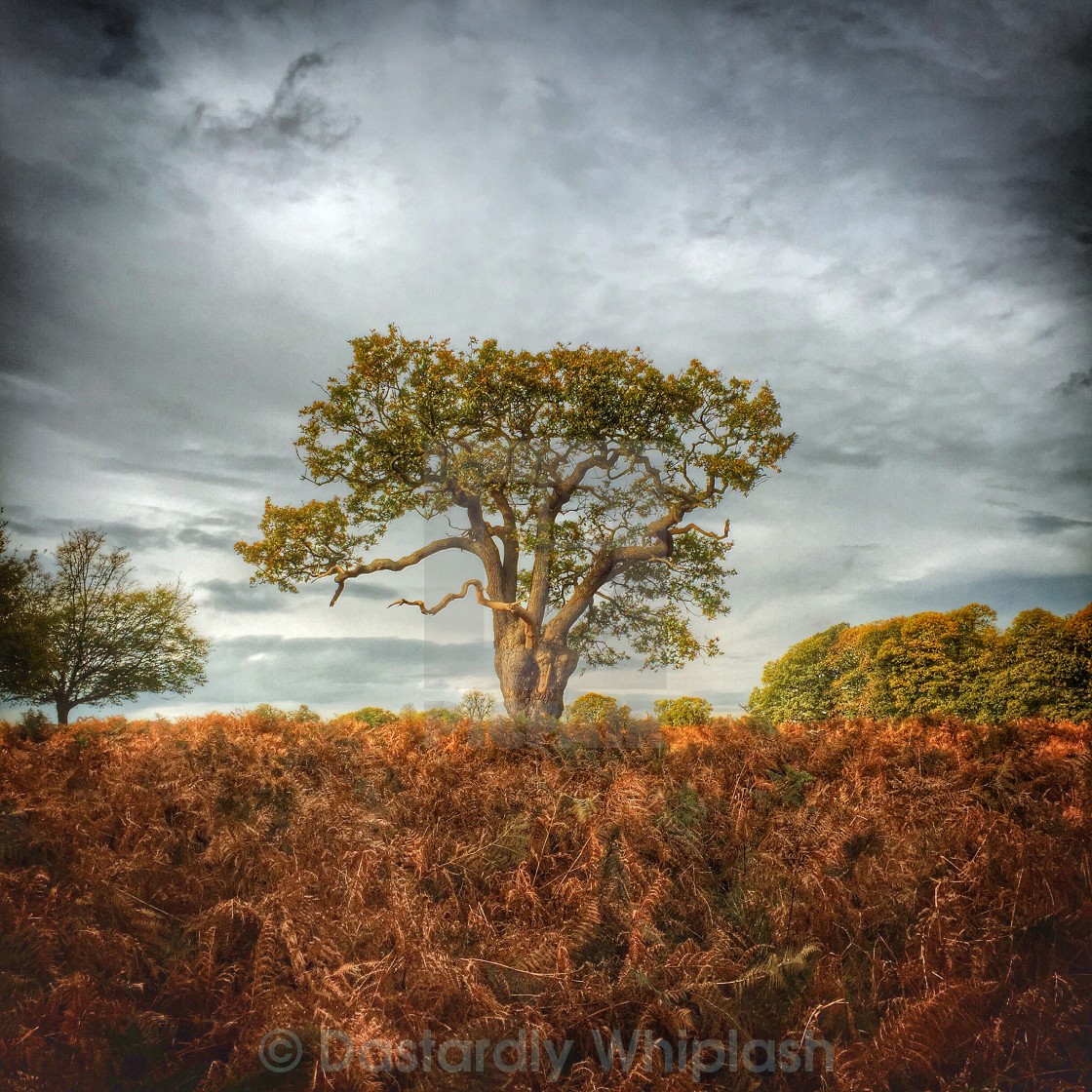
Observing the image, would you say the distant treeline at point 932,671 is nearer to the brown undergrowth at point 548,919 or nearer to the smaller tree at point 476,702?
the smaller tree at point 476,702

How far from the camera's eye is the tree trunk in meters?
13.1

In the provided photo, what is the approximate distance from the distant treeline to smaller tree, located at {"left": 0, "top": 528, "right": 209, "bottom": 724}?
9.62 m

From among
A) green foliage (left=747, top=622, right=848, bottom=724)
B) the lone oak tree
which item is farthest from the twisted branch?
green foliage (left=747, top=622, right=848, bottom=724)

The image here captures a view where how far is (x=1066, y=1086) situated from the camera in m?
2.34

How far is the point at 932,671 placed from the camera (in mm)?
15227

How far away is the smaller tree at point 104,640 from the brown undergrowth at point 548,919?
2.83 m

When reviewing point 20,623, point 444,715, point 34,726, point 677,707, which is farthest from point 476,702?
point 20,623

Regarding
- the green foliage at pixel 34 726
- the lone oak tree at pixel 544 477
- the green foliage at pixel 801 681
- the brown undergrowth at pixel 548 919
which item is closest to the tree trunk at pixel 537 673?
the lone oak tree at pixel 544 477

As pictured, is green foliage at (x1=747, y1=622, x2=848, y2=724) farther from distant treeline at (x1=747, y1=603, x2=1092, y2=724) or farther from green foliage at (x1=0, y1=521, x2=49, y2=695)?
green foliage at (x1=0, y1=521, x2=49, y2=695)

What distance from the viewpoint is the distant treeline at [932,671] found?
12672mm

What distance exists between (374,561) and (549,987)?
40.8 feet

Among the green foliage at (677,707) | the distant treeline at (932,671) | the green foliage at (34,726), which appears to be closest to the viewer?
the green foliage at (34,726)

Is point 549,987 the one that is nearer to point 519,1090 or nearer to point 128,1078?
point 519,1090

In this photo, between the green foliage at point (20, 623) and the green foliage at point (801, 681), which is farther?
the green foliage at point (801, 681)
